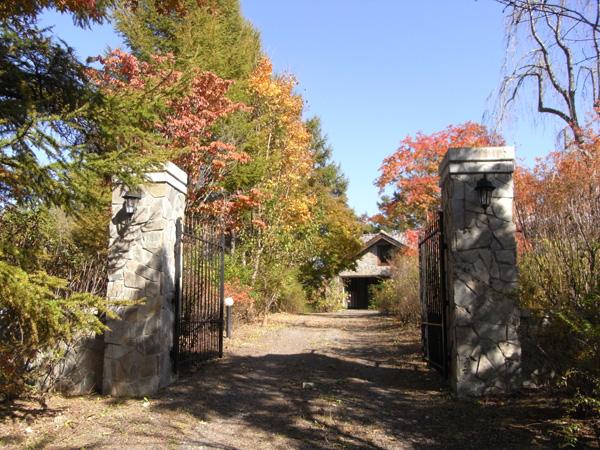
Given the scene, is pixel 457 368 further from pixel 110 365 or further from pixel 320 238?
pixel 320 238

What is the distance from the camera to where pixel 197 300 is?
27.8 feet

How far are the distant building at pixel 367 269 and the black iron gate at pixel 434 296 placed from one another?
29.1 m

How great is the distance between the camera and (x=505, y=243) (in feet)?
21.0

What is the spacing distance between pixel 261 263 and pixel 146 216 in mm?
10999

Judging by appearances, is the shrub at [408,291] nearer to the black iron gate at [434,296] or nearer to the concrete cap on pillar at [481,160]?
the black iron gate at [434,296]

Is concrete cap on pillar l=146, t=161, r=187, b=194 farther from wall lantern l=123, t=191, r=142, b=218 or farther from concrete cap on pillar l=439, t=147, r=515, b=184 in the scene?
concrete cap on pillar l=439, t=147, r=515, b=184

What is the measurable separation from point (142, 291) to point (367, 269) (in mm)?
33197

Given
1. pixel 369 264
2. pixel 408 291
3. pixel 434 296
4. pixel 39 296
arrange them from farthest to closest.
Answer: pixel 369 264 < pixel 408 291 < pixel 434 296 < pixel 39 296

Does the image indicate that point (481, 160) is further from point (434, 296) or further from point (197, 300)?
point (197, 300)

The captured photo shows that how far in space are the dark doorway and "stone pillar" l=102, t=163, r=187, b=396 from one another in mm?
33360

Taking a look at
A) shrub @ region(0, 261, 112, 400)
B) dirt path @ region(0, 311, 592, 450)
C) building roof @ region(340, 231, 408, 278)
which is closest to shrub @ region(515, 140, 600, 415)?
dirt path @ region(0, 311, 592, 450)

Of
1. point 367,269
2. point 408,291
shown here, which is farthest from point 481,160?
point 367,269

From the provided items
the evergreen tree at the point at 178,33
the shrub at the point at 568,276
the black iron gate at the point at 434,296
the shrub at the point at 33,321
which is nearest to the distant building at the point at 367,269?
the evergreen tree at the point at 178,33

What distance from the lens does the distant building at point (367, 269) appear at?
38.2 metres
